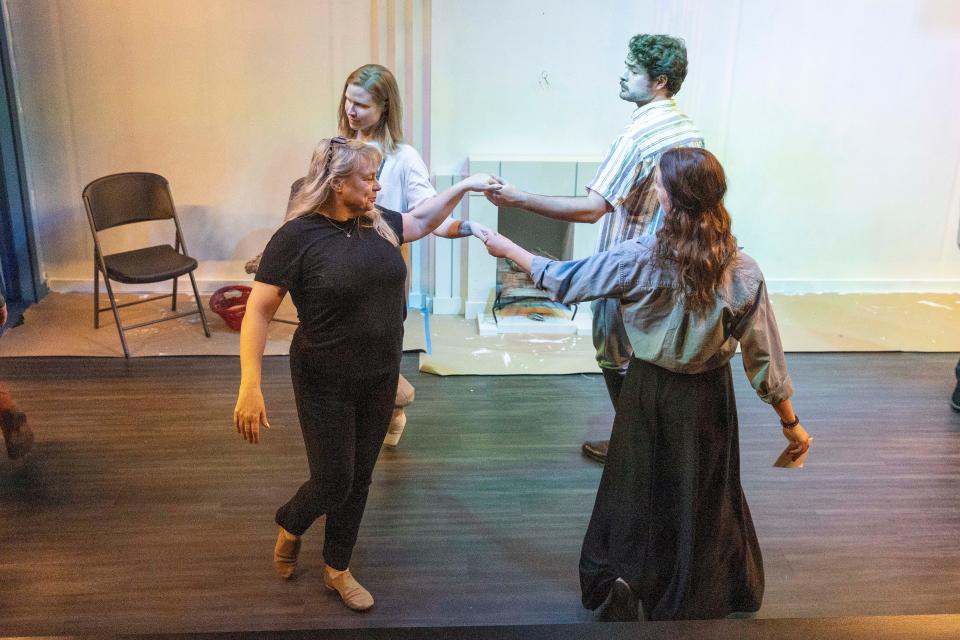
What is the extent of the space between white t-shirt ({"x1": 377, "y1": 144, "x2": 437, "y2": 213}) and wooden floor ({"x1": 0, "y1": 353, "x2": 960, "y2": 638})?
1.08 metres

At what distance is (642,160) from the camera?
3.02m

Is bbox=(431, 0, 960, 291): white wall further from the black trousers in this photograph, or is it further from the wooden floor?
the black trousers

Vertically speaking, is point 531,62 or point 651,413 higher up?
point 531,62

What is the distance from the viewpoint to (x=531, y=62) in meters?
5.12

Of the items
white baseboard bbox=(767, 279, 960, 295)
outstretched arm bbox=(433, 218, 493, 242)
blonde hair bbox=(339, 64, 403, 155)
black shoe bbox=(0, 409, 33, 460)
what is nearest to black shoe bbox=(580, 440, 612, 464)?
outstretched arm bbox=(433, 218, 493, 242)

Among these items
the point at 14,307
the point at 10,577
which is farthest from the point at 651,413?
the point at 14,307

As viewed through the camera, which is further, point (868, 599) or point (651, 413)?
point (868, 599)

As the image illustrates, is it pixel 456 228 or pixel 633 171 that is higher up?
pixel 633 171

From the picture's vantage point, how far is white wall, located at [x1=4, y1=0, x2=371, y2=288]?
16.8 ft

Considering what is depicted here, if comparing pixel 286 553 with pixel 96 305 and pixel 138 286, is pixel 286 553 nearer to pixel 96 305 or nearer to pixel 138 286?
pixel 96 305

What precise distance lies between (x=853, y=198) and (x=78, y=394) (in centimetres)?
472

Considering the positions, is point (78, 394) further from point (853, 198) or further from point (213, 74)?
point (853, 198)

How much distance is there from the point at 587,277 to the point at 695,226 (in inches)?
12.4

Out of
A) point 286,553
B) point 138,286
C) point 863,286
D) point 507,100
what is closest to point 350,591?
point 286,553
